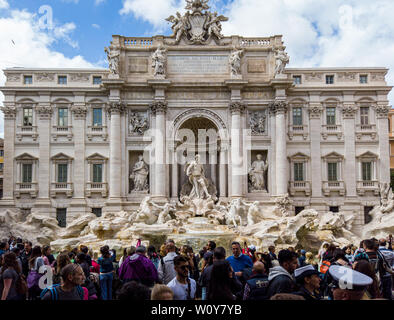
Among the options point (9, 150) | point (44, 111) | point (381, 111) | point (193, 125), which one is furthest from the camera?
point (193, 125)

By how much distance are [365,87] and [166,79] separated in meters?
15.3

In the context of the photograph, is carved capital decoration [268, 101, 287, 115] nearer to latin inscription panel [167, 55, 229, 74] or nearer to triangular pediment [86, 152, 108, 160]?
latin inscription panel [167, 55, 229, 74]

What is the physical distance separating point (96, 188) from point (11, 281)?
2476 cm

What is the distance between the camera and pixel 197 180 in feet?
99.0

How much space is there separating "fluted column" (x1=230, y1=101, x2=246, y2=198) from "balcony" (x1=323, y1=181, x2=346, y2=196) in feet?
21.0

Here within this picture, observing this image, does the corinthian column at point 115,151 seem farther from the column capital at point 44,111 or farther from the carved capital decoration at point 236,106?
the carved capital decoration at point 236,106

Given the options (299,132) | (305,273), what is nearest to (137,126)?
(299,132)

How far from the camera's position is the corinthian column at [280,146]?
102 ft

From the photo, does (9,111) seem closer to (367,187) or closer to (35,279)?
(35,279)

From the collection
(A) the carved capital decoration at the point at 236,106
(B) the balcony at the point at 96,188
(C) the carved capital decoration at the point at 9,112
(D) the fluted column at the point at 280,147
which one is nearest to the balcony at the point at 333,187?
(D) the fluted column at the point at 280,147

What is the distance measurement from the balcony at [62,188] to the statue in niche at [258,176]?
13435mm

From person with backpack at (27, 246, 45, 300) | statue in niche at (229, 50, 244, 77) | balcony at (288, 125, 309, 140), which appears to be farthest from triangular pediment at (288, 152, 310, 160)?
person with backpack at (27, 246, 45, 300)
